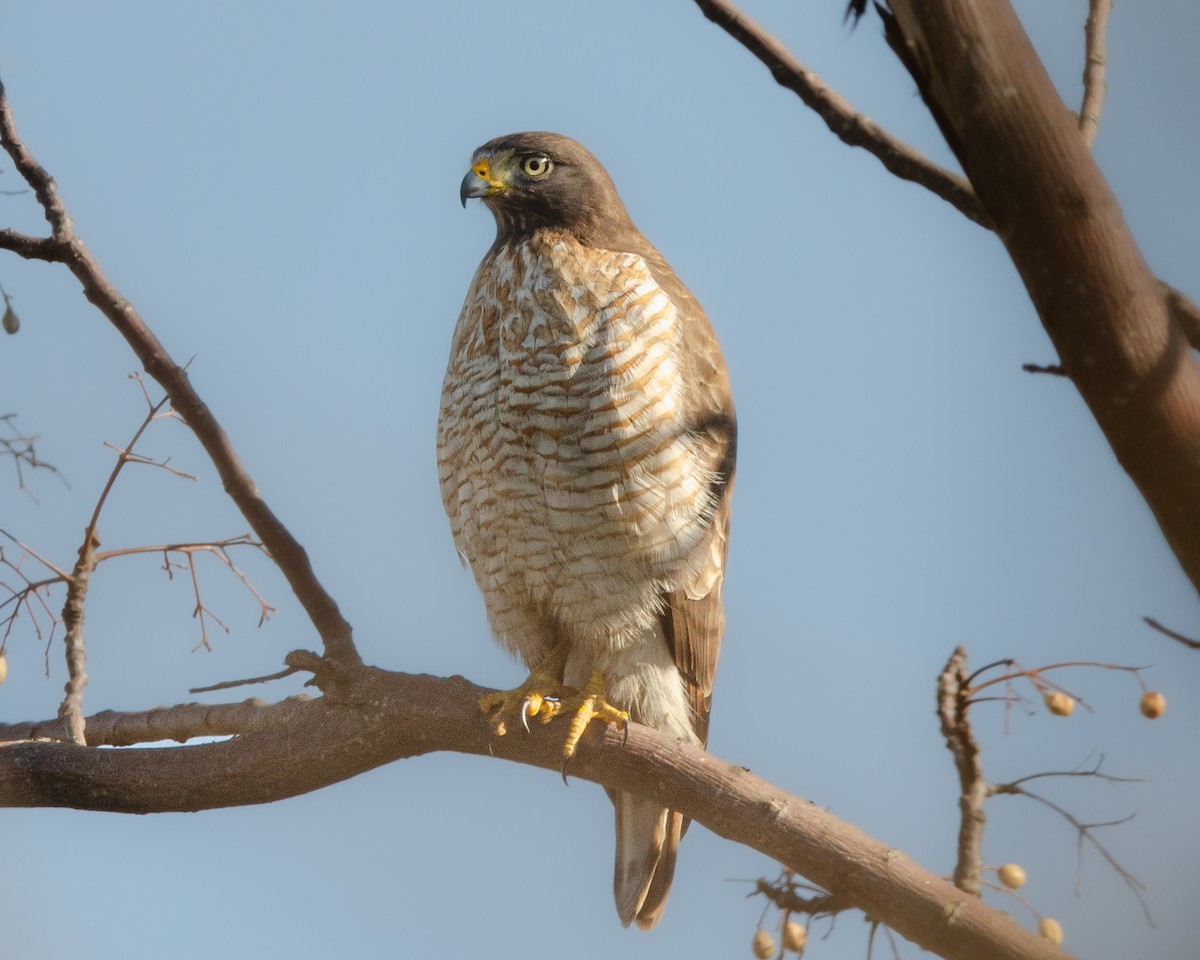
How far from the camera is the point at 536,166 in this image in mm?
4844

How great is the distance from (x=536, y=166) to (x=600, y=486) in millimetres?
1454

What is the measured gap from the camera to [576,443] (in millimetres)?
4074

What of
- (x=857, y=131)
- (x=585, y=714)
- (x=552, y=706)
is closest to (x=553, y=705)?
(x=552, y=706)

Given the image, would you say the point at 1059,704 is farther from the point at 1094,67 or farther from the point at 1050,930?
the point at 1094,67

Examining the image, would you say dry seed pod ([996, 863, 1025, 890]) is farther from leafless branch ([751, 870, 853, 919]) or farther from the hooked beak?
the hooked beak

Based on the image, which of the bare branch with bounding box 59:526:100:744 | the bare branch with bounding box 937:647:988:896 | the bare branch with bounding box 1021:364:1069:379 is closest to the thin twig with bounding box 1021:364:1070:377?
the bare branch with bounding box 1021:364:1069:379

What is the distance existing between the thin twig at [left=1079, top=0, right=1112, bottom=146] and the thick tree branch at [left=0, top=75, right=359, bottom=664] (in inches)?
92.2

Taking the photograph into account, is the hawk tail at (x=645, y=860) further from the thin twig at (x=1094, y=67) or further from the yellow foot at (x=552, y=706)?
the thin twig at (x=1094, y=67)

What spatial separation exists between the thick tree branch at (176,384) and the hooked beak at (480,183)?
5.17 ft

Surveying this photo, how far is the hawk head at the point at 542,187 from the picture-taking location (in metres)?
4.75

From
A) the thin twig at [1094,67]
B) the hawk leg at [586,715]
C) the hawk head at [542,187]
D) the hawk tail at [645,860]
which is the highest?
the hawk head at [542,187]

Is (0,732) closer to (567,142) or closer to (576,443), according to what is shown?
(576,443)

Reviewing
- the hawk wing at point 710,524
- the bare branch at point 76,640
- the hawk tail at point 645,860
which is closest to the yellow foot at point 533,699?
the hawk wing at point 710,524

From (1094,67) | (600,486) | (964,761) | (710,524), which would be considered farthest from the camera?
(710,524)
